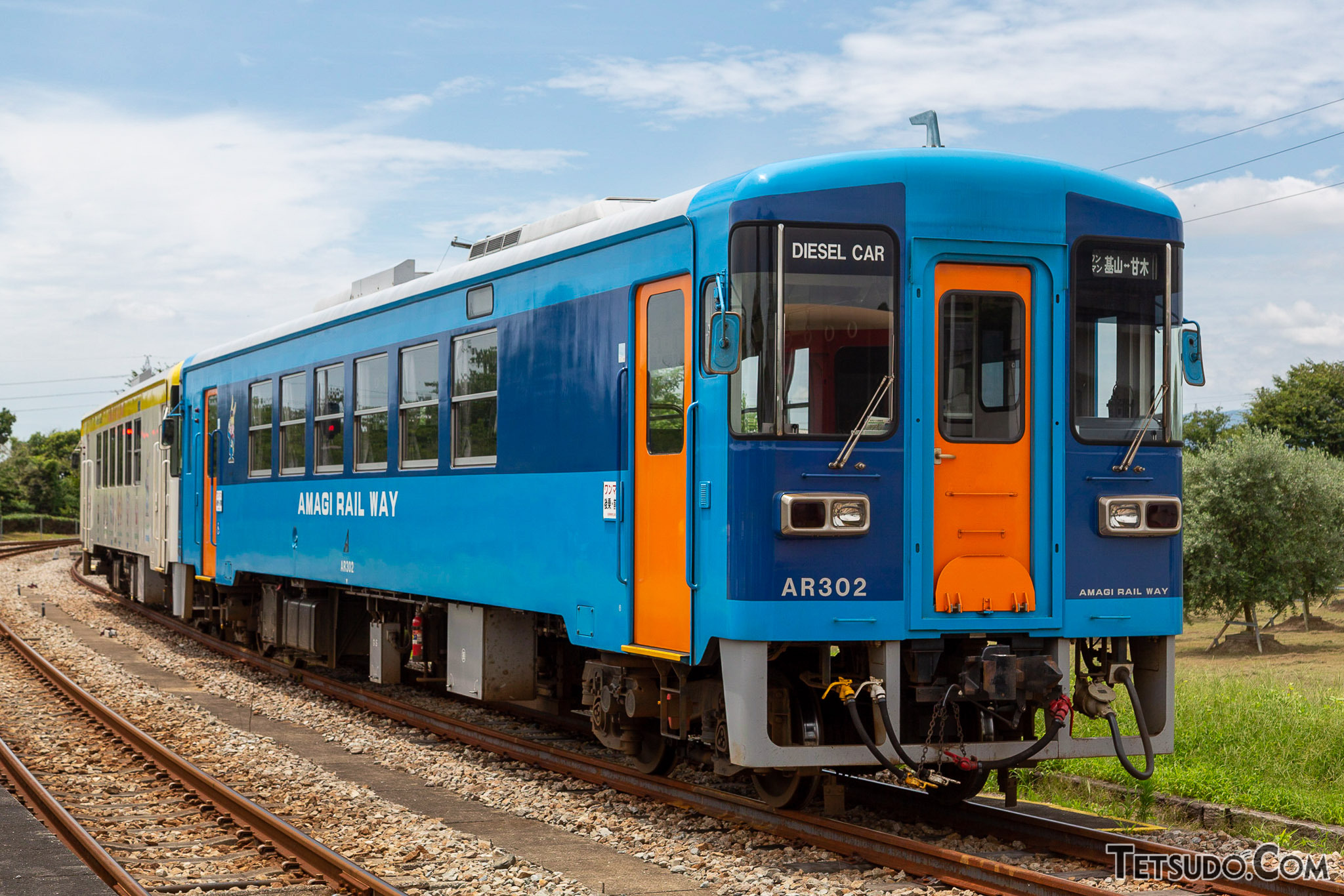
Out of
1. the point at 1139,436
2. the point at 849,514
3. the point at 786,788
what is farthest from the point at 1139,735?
the point at 849,514

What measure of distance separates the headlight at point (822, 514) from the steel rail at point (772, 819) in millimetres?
1506

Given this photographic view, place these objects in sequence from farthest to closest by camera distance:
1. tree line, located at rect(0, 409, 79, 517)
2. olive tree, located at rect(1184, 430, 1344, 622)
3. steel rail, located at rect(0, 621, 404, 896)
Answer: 1. tree line, located at rect(0, 409, 79, 517)
2. olive tree, located at rect(1184, 430, 1344, 622)
3. steel rail, located at rect(0, 621, 404, 896)

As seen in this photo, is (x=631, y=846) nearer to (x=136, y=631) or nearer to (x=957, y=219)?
(x=957, y=219)

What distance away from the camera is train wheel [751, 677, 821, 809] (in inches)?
283

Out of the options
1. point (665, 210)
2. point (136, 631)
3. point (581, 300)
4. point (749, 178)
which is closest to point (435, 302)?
point (581, 300)

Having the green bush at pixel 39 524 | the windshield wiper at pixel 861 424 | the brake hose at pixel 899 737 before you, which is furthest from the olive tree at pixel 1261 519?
the green bush at pixel 39 524

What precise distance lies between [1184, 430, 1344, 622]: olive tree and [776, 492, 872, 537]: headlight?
24.8 metres

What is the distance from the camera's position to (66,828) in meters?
7.88

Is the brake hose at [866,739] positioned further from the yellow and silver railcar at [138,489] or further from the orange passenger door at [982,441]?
the yellow and silver railcar at [138,489]

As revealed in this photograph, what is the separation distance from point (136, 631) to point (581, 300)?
14.6 meters

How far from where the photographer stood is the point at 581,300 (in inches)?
348

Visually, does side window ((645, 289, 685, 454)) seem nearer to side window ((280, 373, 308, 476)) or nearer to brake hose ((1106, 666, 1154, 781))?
brake hose ((1106, 666, 1154, 781))

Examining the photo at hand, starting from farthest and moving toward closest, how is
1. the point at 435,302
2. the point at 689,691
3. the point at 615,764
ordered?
the point at 435,302 → the point at 615,764 → the point at 689,691

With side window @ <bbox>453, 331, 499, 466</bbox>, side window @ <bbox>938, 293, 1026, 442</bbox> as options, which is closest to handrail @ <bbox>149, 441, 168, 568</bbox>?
side window @ <bbox>453, 331, 499, 466</bbox>
